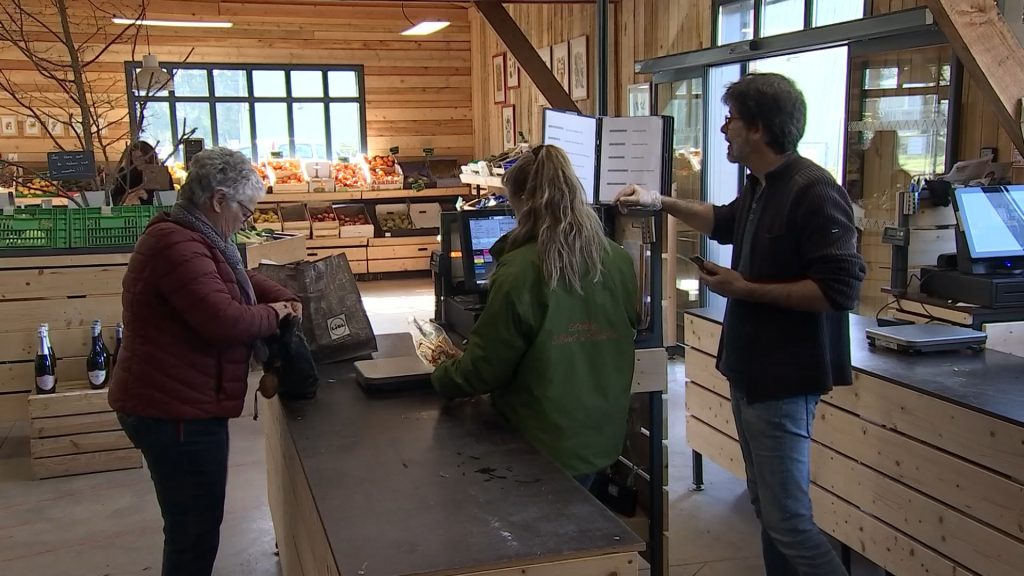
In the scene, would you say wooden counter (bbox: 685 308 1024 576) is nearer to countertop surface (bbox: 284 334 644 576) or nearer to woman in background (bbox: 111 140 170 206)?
countertop surface (bbox: 284 334 644 576)

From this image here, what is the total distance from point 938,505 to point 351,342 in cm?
190

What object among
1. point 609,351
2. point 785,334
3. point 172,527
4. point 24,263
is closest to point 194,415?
point 172,527

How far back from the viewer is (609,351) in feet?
7.41

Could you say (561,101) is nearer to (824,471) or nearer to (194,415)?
(824,471)

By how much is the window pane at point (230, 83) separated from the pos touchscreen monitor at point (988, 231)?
9.68m

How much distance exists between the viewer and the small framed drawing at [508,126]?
10523mm

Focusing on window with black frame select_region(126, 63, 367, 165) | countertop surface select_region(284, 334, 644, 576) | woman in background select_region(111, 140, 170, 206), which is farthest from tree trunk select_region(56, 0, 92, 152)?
window with black frame select_region(126, 63, 367, 165)

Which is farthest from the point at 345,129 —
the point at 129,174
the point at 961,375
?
the point at 961,375

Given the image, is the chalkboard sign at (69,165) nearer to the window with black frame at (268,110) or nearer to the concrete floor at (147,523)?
the concrete floor at (147,523)

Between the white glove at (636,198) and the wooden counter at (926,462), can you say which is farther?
the white glove at (636,198)

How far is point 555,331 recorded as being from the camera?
7.05ft

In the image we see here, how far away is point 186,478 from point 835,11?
462 centimetres

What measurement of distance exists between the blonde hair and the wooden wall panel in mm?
9108

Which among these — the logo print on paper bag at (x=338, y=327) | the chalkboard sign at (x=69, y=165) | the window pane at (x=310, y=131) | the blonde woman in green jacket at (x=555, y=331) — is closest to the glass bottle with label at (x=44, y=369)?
the chalkboard sign at (x=69, y=165)
